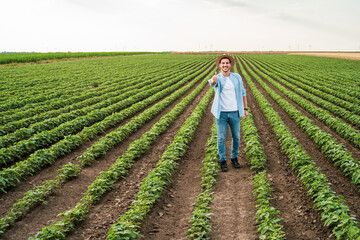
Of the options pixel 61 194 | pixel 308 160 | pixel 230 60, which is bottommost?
pixel 61 194

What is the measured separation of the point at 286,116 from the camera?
13430mm

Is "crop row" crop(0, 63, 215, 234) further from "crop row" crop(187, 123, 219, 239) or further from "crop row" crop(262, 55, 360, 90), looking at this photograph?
"crop row" crop(262, 55, 360, 90)

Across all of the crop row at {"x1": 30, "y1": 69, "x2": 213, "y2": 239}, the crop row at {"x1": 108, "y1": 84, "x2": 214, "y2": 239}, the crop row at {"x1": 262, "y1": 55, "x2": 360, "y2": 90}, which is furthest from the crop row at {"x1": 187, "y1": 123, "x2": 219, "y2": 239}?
the crop row at {"x1": 262, "y1": 55, "x2": 360, "y2": 90}

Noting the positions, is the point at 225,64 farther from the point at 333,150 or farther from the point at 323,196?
the point at 333,150

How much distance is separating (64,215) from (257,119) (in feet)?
34.6

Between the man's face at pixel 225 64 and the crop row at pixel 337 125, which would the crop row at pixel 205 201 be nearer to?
the man's face at pixel 225 64

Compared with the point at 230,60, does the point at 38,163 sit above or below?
A: below

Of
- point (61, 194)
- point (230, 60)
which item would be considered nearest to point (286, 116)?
point (230, 60)

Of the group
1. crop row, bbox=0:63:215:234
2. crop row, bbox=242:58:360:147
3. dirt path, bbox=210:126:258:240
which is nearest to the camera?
dirt path, bbox=210:126:258:240

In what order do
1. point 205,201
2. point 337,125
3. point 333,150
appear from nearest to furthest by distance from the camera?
point 205,201 < point 333,150 < point 337,125

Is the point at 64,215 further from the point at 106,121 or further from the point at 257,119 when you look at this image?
the point at 257,119

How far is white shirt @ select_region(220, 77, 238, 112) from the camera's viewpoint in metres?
6.39

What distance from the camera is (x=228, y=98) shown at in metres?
6.41

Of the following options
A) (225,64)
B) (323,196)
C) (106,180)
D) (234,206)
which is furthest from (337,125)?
(106,180)
